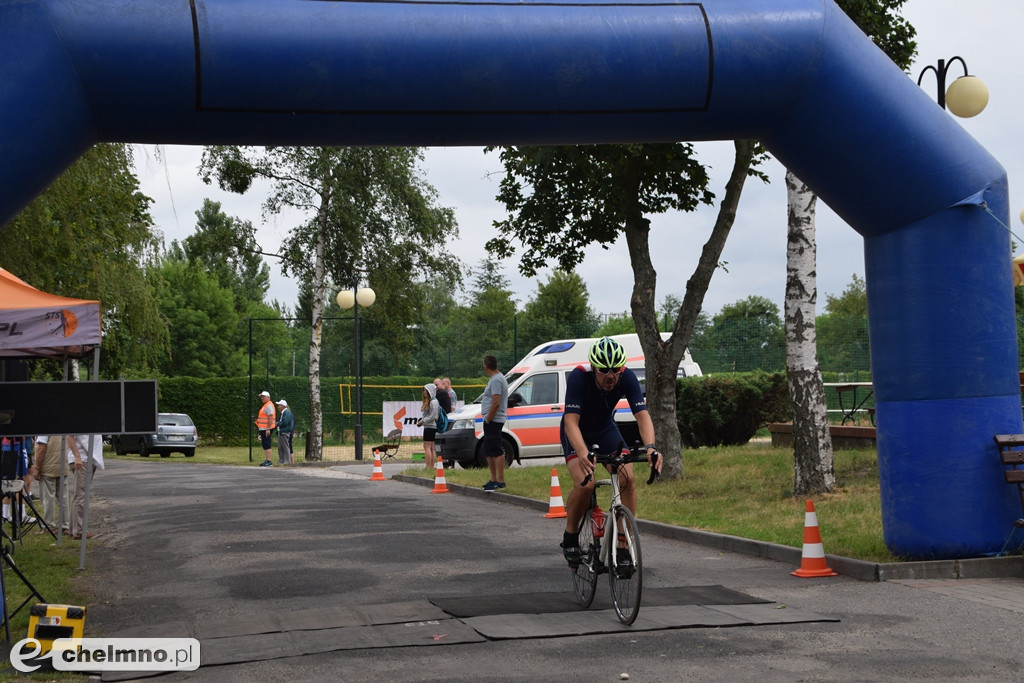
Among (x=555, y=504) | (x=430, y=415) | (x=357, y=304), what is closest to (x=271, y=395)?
(x=357, y=304)

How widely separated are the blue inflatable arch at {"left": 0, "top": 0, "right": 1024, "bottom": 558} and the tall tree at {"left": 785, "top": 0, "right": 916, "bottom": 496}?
160 inches

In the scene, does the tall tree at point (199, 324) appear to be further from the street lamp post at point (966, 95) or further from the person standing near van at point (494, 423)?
the street lamp post at point (966, 95)

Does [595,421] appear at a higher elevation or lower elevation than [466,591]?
higher

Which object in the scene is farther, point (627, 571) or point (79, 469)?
point (79, 469)

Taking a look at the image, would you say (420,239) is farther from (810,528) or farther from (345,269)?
(810,528)

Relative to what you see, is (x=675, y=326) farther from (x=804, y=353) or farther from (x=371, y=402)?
(x=371, y=402)

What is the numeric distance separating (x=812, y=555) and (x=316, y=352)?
2483cm

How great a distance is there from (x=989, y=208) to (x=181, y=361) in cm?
6883

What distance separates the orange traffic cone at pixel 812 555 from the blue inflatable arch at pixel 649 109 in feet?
2.02

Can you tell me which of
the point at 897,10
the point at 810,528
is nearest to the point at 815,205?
the point at 897,10

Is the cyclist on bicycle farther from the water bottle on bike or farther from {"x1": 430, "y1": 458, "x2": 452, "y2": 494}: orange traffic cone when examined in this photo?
{"x1": 430, "y1": 458, "x2": 452, "y2": 494}: orange traffic cone

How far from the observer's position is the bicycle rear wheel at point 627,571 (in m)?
7.31

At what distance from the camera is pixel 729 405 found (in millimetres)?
23562

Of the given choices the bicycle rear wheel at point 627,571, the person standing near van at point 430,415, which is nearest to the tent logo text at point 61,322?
the bicycle rear wheel at point 627,571
